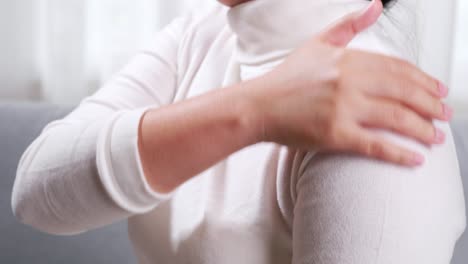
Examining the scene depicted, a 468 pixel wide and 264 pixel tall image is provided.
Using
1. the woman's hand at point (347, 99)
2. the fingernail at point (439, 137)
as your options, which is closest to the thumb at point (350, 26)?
the woman's hand at point (347, 99)

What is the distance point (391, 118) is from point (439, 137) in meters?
0.07

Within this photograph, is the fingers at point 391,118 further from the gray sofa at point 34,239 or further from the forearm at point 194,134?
the gray sofa at point 34,239

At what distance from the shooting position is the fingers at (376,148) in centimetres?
54

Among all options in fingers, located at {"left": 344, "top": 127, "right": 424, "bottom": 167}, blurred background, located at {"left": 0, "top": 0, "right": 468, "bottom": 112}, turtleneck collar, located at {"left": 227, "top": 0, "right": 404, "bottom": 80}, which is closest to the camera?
fingers, located at {"left": 344, "top": 127, "right": 424, "bottom": 167}

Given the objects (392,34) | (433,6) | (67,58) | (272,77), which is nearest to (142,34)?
(67,58)

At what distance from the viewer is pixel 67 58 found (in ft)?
5.69

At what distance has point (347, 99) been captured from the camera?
54 cm

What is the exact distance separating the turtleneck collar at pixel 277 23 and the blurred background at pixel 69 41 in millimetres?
947

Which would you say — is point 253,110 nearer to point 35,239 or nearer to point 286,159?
point 286,159

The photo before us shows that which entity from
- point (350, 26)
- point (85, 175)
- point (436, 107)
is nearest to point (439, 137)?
point (436, 107)

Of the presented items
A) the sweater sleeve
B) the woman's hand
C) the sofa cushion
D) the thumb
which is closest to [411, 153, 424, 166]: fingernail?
the woman's hand

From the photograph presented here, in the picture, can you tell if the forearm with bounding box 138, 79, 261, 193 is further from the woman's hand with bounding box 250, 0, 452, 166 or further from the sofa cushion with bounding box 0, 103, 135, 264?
the sofa cushion with bounding box 0, 103, 135, 264

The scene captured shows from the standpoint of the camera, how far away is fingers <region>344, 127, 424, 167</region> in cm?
54

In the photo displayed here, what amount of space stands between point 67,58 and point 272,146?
120cm
